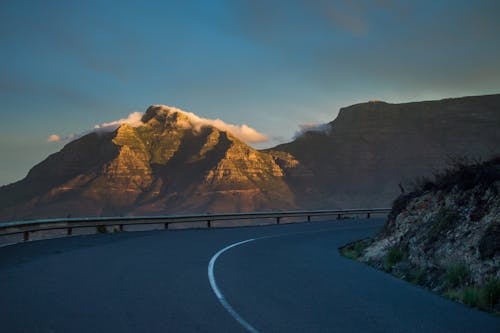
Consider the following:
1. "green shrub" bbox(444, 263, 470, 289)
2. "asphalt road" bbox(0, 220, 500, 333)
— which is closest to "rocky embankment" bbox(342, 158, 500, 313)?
"green shrub" bbox(444, 263, 470, 289)

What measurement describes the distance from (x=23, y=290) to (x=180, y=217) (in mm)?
18928

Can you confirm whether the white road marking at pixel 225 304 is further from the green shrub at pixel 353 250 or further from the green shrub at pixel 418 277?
the green shrub at pixel 353 250

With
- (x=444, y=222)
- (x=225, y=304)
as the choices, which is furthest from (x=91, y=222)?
(x=225, y=304)

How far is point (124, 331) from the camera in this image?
5.73 metres

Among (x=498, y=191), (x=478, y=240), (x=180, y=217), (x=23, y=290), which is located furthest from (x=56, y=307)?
(x=180, y=217)

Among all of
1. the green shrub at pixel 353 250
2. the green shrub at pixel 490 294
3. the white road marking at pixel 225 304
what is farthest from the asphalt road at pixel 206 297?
the green shrub at pixel 353 250

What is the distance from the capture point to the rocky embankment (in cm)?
910

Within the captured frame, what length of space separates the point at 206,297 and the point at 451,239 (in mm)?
6194

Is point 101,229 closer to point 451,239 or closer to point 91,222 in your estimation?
point 91,222

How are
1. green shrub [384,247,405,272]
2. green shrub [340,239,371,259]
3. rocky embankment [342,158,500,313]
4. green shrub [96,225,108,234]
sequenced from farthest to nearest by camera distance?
green shrub [96,225,108,234] → green shrub [340,239,371,259] → green shrub [384,247,405,272] → rocky embankment [342,158,500,313]

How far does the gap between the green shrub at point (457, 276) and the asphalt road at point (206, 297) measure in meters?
0.65

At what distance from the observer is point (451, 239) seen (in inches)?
441

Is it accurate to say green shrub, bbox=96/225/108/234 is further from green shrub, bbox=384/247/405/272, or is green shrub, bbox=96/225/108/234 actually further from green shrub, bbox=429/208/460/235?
green shrub, bbox=429/208/460/235

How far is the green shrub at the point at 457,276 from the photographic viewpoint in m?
9.26
